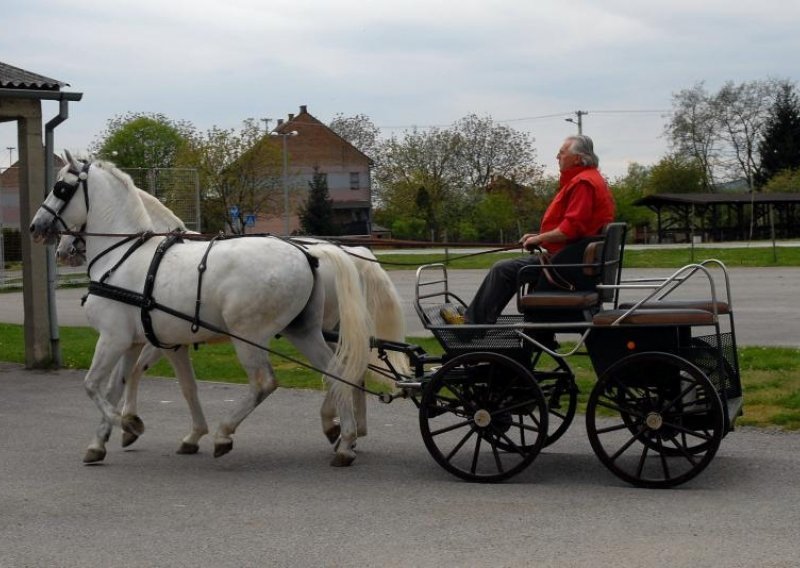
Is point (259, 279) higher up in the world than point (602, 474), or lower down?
higher up

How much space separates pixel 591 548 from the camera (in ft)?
19.0

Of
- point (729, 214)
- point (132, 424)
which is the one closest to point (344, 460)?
point (132, 424)

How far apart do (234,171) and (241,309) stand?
52318 mm

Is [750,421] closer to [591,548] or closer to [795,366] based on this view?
[795,366]

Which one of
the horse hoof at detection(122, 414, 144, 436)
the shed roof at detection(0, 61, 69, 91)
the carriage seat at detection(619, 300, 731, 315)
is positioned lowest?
the horse hoof at detection(122, 414, 144, 436)

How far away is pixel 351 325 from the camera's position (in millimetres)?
8250

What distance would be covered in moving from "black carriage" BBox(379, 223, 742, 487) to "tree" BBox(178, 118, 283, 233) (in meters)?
49.0

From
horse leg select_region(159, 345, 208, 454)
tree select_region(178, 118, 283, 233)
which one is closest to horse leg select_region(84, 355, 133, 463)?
horse leg select_region(159, 345, 208, 454)

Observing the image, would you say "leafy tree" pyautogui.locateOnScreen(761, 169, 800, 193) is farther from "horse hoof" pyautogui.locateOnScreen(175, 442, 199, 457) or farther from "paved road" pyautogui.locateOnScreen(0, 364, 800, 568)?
"horse hoof" pyautogui.locateOnScreen(175, 442, 199, 457)

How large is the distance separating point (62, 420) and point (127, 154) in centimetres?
6395

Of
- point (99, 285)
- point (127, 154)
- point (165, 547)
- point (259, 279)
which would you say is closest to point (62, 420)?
point (99, 285)

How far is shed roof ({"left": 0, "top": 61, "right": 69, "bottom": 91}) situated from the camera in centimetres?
1379

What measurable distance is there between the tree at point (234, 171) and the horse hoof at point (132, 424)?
4745cm

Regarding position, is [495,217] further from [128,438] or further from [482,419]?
[482,419]
